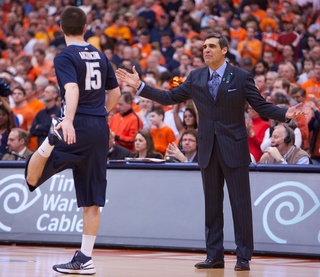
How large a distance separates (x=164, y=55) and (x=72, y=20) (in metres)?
12.8

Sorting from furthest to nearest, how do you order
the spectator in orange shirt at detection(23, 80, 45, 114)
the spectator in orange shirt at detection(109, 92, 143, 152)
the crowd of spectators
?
the spectator in orange shirt at detection(23, 80, 45, 114) < the spectator in orange shirt at detection(109, 92, 143, 152) < the crowd of spectators

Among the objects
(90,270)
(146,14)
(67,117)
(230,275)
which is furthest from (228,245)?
(146,14)

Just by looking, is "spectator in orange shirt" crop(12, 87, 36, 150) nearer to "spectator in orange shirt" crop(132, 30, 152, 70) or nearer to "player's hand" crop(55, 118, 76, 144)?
"spectator in orange shirt" crop(132, 30, 152, 70)

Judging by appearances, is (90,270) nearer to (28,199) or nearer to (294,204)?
(294,204)

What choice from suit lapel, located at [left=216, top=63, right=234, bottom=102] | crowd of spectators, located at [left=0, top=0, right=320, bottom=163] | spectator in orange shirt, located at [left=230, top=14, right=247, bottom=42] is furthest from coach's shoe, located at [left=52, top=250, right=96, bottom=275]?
spectator in orange shirt, located at [left=230, top=14, right=247, bottom=42]

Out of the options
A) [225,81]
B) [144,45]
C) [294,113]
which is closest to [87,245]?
[225,81]

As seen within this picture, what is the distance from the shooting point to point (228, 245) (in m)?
11.2

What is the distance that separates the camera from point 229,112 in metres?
9.30

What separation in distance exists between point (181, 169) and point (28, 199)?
7.82 feet

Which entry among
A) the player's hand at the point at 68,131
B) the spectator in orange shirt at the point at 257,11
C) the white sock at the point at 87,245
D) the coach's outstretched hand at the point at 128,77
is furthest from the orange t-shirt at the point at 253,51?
the player's hand at the point at 68,131

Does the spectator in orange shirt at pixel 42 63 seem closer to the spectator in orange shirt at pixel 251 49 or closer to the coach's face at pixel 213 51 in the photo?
the spectator in orange shirt at pixel 251 49

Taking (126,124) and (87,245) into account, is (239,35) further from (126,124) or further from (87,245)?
(87,245)

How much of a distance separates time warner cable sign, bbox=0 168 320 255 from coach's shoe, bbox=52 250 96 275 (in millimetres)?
3275

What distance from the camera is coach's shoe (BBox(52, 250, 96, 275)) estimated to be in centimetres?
823
